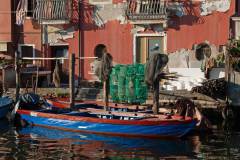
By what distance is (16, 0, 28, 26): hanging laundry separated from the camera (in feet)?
107

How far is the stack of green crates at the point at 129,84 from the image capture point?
26.8 meters

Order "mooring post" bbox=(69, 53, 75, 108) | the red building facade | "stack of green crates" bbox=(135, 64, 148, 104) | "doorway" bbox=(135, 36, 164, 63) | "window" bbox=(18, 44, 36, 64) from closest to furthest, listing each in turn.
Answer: "mooring post" bbox=(69, 53, 75, 108)
"stack of green crates" bbox=(135, 64, 148, 104)
the red building facade
"doorway" bbox=(135, 36, 164, 63)
"window" bbox=(18, 44, 36, 64)

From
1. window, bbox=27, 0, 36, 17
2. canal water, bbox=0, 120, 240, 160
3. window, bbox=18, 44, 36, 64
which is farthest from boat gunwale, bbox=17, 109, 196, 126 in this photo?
window, bbox=27, 0, 36, 17

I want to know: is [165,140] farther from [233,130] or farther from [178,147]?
[233,130]

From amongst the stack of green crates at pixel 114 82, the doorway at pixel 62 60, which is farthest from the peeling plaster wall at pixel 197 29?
the doorway at pixel 62 60

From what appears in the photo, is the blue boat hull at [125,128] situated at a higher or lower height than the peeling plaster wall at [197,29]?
lower

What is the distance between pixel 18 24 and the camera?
33031 mm

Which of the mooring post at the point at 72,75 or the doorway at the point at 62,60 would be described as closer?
the mooring post at the point at 72,75

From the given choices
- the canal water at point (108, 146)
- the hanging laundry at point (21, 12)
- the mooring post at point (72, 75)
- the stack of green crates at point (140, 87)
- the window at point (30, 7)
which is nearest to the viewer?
the canal water at point (108, 146)

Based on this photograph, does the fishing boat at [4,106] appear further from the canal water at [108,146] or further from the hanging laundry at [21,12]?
the hanging laundry at [21,12]

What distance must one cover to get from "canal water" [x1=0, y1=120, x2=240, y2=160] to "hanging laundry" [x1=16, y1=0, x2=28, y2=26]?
379 inches

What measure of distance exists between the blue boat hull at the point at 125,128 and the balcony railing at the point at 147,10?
28.6 ft

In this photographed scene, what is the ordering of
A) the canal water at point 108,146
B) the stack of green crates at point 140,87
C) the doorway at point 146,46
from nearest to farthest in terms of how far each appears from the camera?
the canal water at point 108,146, the stack of green crates at point 140,87, the doorway at point 146,46

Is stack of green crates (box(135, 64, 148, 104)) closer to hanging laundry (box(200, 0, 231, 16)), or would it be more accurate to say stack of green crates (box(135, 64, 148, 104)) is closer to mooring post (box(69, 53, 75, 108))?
mooring post (box(69, 53, 75, 108))
